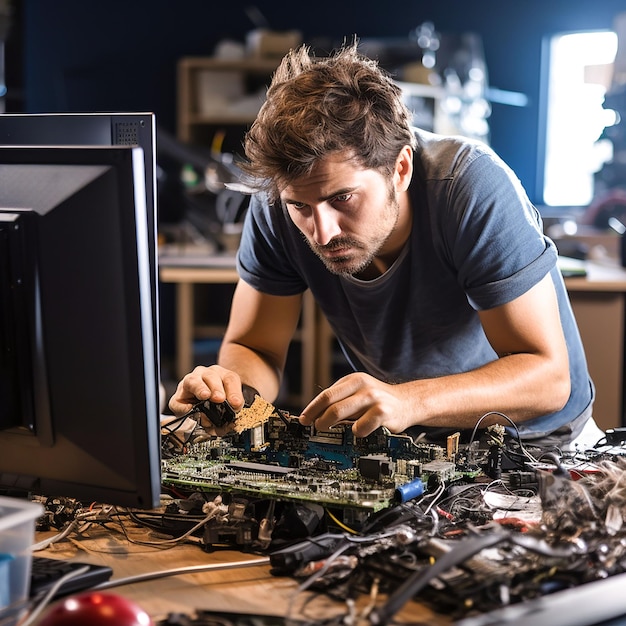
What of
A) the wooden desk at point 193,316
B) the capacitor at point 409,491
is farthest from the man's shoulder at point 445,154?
the wooden desk at point 193,316

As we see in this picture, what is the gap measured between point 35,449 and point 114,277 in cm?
23

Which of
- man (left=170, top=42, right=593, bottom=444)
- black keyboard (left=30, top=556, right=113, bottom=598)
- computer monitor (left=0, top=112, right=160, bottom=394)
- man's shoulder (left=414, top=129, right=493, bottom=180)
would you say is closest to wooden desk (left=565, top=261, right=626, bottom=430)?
man (left=170, top=42, right=593, bottom=444)

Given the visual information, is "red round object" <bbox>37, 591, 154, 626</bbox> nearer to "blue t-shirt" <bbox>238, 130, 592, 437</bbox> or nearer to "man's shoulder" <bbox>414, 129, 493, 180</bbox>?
"blue t-shirt" <bbox>238, 130, 592, 437</bbox>

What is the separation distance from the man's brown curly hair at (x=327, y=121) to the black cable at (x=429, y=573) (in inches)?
29.2

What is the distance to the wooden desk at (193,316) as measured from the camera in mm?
3637

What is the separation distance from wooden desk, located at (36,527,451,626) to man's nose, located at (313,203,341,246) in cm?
58

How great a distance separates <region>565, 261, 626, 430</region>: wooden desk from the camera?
2.87m

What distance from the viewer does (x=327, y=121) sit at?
4.76ft

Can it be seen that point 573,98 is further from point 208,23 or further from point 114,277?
point 114,277

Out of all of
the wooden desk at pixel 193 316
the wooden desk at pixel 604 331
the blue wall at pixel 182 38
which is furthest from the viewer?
the blue wall at pixel 182 38

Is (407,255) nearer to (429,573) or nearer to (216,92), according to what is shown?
(429,573)

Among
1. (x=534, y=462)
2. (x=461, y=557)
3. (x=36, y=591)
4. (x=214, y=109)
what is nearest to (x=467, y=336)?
(x=534, y=462)

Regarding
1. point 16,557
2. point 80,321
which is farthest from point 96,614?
point 80,321

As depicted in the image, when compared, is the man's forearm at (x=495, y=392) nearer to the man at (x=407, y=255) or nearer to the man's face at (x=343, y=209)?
the man at (x=407, y=255)
